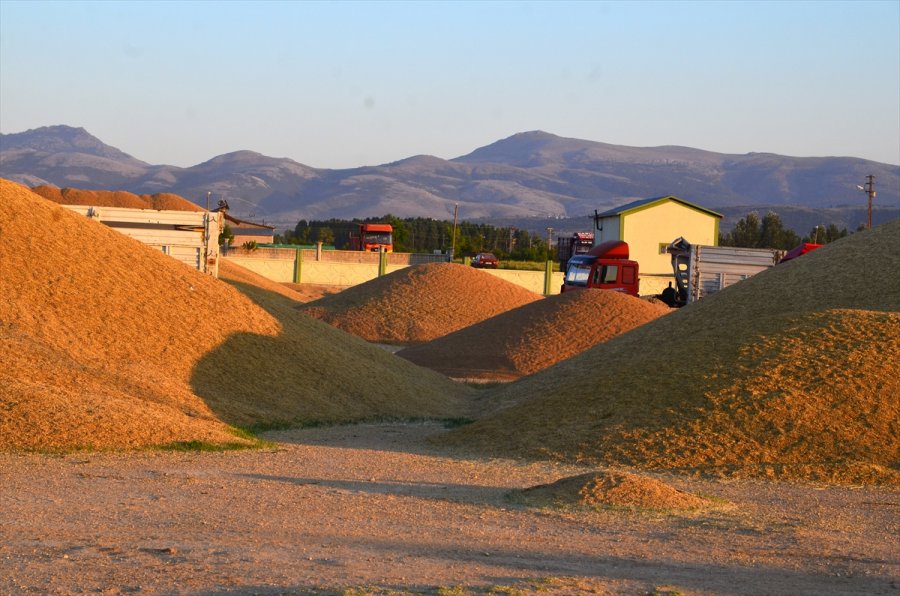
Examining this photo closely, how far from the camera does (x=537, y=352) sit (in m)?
28.2

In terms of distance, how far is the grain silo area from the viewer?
27.8 feet

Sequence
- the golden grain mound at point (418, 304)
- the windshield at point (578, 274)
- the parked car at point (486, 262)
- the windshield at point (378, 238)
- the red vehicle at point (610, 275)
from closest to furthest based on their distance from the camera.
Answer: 1. the golden grain mound at point (418, 304)
2. the red vehicle at point (610, 275)
3. the windshield at point (578, 274)
4. the parked car at point (486, 262)
5. the windshield at point (378, 238)

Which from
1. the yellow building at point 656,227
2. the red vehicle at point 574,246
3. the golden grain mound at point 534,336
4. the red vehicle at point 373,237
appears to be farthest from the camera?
the red vehicle at point 373,237

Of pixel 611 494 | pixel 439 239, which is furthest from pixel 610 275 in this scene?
pixel 439 239

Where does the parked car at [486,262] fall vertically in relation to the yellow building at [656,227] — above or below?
below

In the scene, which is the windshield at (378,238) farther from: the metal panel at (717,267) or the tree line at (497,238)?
the metal panel at (717,267)

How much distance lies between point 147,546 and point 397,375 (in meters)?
13.9

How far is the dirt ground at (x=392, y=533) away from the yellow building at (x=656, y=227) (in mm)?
48372

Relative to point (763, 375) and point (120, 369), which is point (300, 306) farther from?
point (763, 375)

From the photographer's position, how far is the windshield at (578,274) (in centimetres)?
3929

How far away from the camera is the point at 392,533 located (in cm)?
955

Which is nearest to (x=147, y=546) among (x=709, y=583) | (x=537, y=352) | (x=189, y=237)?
(x=709, y=583)

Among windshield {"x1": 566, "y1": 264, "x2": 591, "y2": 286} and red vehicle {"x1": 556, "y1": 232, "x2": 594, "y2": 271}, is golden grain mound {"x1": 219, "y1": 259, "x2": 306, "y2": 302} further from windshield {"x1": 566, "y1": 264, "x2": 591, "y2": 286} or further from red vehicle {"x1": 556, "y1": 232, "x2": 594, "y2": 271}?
red vehicle {"x1": 556, "y1": 232, "x2": 594, "y2": 271}

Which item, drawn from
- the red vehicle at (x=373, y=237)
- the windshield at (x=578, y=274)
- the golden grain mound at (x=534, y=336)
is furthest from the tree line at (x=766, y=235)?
the golden grain mound at (x=534, y=336)
